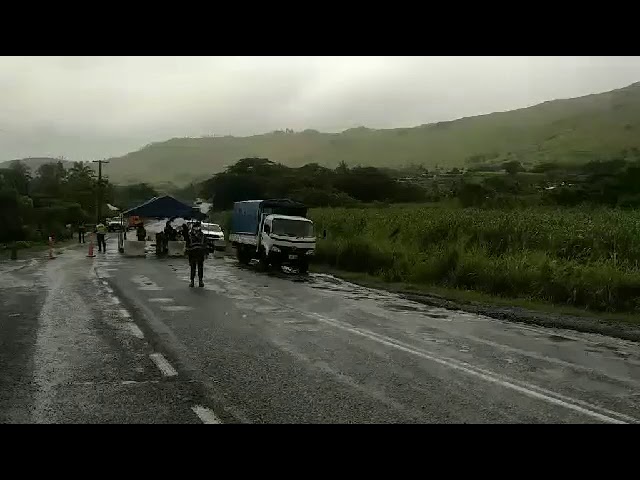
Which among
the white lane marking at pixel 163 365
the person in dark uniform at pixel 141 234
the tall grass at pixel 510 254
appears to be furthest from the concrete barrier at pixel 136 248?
the white lane marking at pixel 163 365

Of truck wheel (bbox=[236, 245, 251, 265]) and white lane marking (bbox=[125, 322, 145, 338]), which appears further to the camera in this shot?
truck wheel (bbox=[236, 245, 251, 265])

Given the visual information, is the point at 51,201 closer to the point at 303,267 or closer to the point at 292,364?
the point at 303,267

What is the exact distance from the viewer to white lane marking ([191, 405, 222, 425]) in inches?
259

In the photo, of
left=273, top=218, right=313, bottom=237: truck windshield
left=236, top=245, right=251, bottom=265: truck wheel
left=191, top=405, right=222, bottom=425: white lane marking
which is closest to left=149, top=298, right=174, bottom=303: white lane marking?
left=191, top=405, right=222, bottom=425: white lane marking

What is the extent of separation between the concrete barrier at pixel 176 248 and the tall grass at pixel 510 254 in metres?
8.40

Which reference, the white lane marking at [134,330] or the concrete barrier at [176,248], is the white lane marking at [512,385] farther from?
the concrete barrier at [176,248]

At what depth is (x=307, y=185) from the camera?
8119 cm

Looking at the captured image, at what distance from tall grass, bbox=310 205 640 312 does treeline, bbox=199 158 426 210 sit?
35734 millimetres

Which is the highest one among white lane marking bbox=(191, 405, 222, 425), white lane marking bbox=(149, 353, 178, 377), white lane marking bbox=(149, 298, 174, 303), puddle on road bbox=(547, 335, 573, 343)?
white lane marking bbox=(191, 405, 222, 425)

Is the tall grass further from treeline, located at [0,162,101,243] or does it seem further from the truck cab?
treeline, located at [0,162,101,243]
